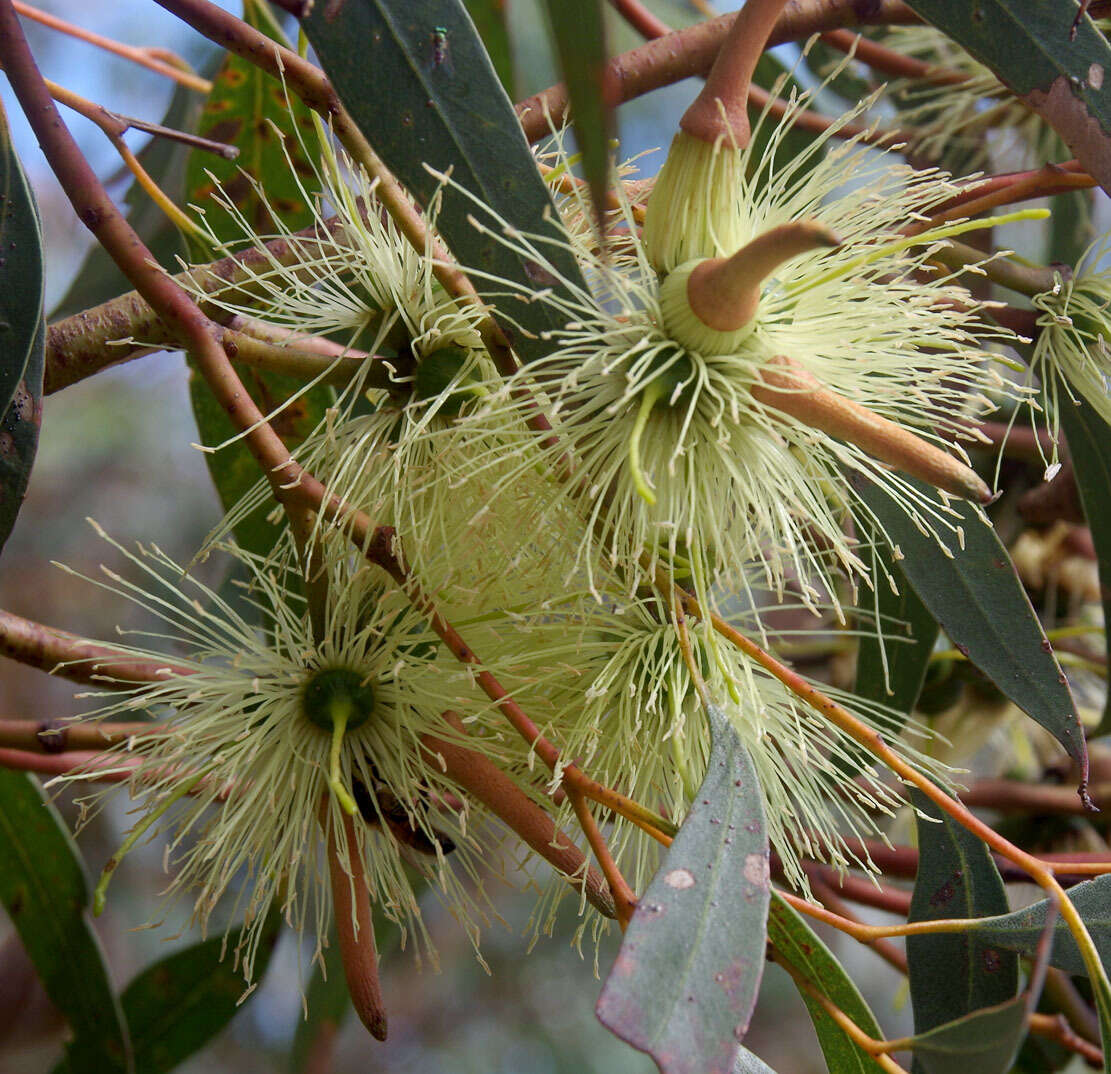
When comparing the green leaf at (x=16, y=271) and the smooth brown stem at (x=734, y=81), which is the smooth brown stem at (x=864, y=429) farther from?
the green leaf at (x=16, y=271)

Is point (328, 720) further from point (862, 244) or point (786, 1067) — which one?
point (786, 1067)

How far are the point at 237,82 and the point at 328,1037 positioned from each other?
91 cm

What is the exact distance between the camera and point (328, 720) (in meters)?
0.68

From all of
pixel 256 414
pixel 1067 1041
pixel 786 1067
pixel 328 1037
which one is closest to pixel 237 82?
pixel 256 414

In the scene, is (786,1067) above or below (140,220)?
below

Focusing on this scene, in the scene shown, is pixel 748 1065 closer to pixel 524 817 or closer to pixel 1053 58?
pixel 524 817

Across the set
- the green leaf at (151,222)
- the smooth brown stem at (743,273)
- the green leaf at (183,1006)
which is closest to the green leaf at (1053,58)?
the smooth brown stem at (743,273)

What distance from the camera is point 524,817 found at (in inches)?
22.3

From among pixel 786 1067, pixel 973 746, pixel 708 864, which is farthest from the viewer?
pixel 786 1067

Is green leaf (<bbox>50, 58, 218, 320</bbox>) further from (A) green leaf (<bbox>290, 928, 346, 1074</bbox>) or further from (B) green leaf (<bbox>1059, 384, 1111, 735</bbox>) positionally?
(B) green leaf (<bbox>1059, 384, 1111, 735</bbox>)

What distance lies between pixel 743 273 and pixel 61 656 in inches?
20.1

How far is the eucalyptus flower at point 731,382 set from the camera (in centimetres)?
52

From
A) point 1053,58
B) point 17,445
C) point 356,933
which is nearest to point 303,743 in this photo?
point 356,933

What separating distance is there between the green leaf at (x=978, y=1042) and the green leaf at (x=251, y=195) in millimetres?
592
